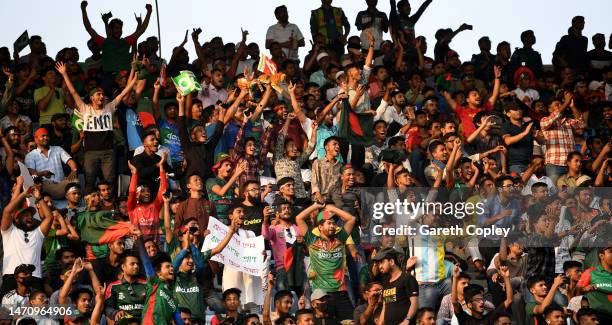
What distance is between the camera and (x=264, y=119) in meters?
25.0

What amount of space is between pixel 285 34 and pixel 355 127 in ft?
13.0

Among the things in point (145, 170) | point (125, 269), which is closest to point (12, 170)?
point (145, 170)

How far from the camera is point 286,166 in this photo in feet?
77.5

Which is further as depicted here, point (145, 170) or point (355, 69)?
point (355, 69)

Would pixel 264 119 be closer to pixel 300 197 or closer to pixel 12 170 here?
pixel 300 197

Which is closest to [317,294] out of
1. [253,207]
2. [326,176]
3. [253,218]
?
[253,218]

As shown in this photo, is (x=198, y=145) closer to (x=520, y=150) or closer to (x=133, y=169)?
→ (x=133, y=169)

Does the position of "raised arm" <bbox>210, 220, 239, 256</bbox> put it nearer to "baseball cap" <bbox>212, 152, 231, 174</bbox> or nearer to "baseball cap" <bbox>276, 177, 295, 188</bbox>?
"baseball cap" <bbox>276, 177, 295, 188</bbox>

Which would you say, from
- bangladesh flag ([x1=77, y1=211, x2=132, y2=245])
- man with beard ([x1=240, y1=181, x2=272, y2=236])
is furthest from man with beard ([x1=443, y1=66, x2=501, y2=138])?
bangladesh flag ([x1=77, y1=211, x2=132, y2=245])

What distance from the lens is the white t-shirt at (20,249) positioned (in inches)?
828

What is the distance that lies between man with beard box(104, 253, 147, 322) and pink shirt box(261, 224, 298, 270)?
1.88 m

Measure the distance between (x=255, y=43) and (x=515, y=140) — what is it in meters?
4.93

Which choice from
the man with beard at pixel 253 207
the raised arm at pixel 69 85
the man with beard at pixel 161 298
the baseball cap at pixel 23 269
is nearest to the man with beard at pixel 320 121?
the man with beard at pixel 253 207

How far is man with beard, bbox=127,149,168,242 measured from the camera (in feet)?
72.3
